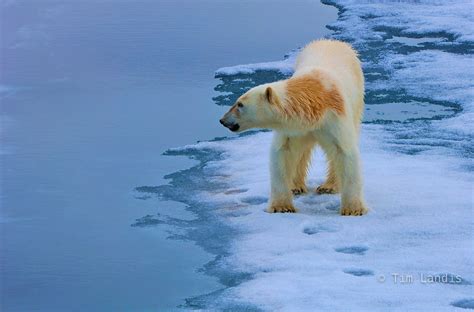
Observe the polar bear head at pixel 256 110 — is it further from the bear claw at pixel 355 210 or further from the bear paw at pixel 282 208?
the bear claw at pixel 355 210

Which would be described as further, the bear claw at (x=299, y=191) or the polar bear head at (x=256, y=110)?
the bear claw at (x=299, y=191)

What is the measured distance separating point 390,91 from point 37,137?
146 inches

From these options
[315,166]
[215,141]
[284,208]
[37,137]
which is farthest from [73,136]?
[284,208]

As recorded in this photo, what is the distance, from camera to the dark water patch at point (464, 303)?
5.25m

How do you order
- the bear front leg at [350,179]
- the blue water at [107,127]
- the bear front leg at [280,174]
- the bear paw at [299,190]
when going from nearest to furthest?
the blue water at [107,127] → the bear front leg at [350,179] → the bear front leg at [280,174] → the bear paw at [299,190]

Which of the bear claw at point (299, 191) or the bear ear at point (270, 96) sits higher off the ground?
the bear ear at point (270, 96)

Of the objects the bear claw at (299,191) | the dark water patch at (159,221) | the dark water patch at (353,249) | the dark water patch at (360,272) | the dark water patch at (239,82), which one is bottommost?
the dark water patch at (360,272)

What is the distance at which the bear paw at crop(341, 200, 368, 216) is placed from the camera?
22.2 feet

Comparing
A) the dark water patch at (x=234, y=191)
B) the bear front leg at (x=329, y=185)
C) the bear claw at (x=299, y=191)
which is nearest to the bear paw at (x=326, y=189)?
the bear front leg at (x=329, y=185)

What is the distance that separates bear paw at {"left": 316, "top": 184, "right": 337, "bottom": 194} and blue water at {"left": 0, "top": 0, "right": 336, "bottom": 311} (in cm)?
103

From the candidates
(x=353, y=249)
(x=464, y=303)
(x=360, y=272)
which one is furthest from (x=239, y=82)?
(x=464, y=303)

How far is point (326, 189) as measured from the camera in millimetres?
7406

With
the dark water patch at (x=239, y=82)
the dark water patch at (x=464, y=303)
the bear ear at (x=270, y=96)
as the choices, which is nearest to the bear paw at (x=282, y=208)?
the bear ear at (x=270, y=96)

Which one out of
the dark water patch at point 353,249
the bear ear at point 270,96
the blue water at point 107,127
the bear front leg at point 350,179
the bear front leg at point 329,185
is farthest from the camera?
the bear front leg at point 329,185
